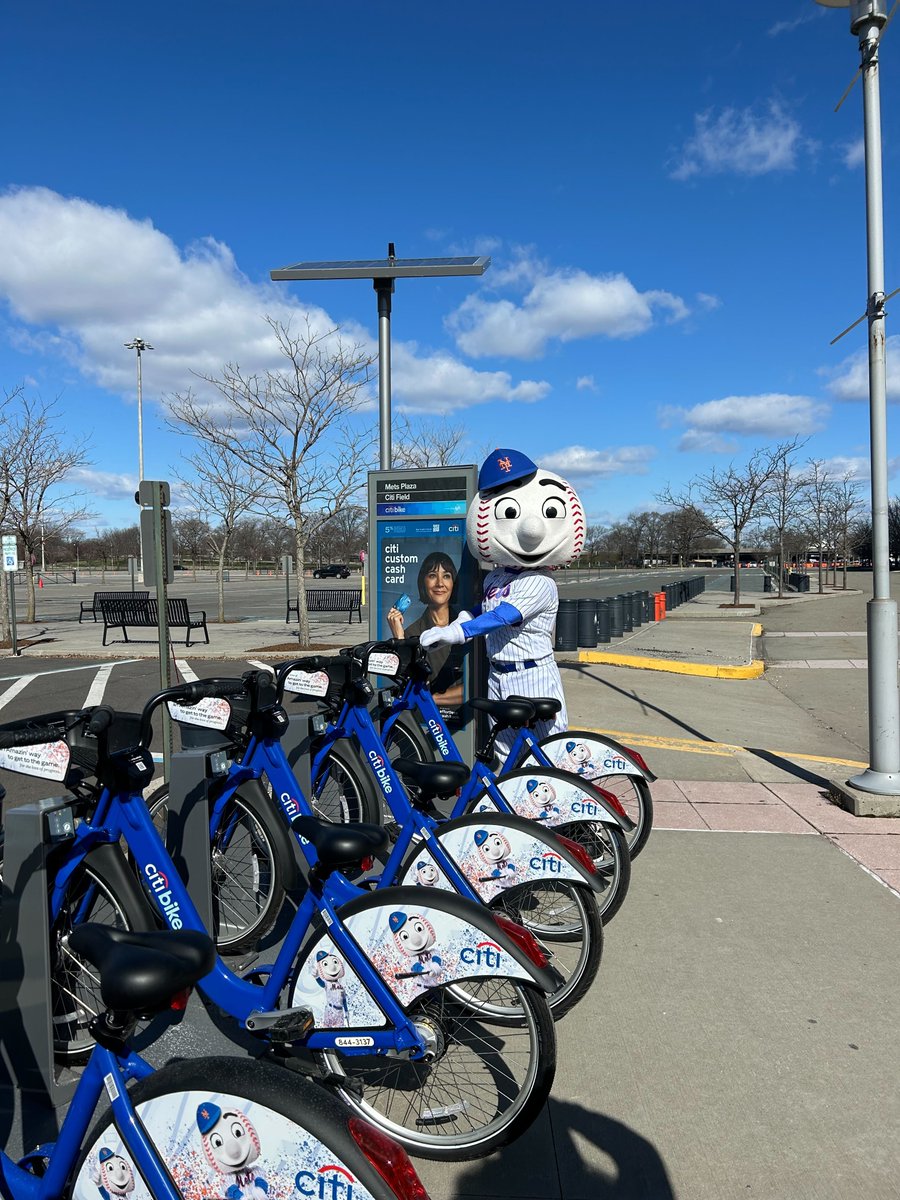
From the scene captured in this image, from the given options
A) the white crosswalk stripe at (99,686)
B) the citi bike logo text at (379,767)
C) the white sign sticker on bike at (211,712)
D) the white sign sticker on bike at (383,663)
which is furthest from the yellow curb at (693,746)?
the white crosswalk stripe at (99,686)

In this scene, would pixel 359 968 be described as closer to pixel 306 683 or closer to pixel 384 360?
pixel 306 683

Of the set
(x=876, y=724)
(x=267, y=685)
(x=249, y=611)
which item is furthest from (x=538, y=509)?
(x=249, y=611)

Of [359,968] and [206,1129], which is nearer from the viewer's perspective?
[206,1129]

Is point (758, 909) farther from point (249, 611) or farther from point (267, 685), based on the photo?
point (249, 611)

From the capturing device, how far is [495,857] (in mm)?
3121

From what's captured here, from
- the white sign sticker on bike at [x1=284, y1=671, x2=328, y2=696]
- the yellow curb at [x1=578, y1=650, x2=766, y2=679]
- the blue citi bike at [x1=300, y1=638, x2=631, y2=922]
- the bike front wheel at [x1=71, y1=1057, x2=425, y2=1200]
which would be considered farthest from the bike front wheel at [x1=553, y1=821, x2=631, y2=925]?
the yellow curb at [x1=578, y1=650, x2=766, y2=679]

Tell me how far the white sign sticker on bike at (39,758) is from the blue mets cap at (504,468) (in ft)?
10.6

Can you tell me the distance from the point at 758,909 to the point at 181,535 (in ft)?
226

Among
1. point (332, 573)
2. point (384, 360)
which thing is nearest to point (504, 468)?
point (384, 360)

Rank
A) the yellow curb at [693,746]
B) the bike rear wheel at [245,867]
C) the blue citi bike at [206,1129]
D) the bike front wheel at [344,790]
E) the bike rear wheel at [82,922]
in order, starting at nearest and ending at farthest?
the blue citi bike at [206,1129] < the bike rear wheel at [82,922] < the bike rear wheel at [245,867] < the bike front wheel at [344,790] < the yellow curb at [693,746]

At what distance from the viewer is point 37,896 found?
253 centimetres

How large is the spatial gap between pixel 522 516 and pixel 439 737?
1.41m

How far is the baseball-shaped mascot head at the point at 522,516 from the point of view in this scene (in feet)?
16.6

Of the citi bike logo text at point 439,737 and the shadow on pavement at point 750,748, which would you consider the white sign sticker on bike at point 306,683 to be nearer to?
the citi bike logo text at point 439,737
